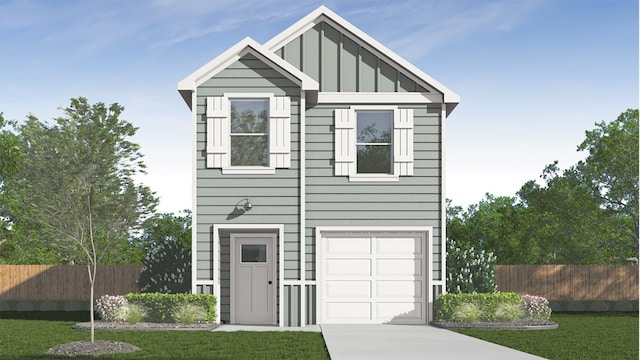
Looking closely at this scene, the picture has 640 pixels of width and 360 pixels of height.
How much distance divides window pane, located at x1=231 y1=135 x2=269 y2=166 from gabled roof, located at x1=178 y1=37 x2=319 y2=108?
1595 mm

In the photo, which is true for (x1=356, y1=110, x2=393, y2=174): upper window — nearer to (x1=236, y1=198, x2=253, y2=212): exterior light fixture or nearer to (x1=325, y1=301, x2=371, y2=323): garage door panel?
(x1=236, y1=198, x2=253, y2=212): exterior light fixture

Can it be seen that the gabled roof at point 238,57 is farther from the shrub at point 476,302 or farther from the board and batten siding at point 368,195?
the shrub at point 476,302

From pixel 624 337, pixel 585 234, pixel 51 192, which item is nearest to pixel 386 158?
pixel 624 337

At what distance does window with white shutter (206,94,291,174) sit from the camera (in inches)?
716

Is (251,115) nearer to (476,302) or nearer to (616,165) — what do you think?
(476,302)

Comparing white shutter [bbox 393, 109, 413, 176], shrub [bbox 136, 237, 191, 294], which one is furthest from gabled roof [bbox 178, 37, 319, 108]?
shrub [bbox 136, 237, 191, 294]

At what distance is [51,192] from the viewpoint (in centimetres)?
1474

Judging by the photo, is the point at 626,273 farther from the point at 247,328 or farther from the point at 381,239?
the point at 247,328

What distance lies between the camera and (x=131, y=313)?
702 inches

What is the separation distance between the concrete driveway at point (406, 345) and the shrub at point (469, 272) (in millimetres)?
2171

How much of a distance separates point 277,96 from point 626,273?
597 inches

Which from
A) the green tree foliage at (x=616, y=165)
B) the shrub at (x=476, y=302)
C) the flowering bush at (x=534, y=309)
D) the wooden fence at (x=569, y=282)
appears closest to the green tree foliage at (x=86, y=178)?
the shrub at (x=476, y=302)

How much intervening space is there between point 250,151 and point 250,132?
0.45 metres

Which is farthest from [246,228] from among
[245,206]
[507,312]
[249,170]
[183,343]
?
[507,312]
